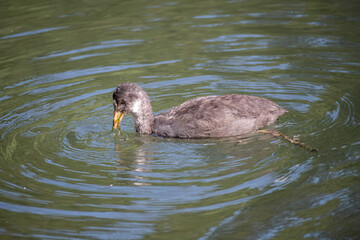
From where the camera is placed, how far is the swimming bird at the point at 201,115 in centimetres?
896

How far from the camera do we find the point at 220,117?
8945 mm

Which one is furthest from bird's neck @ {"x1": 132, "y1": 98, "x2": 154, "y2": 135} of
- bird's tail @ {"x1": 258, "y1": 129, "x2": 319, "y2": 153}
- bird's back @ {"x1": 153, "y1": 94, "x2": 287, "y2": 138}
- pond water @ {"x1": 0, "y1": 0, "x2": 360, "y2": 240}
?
bird's tail @ {"x1": 258, "y1": 129, "x2": 319, "y2": 153}

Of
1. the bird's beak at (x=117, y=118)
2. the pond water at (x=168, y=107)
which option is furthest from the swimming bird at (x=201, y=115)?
the pond water at (x=168, y=107)

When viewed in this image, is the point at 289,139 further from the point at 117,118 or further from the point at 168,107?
the point at 117,118

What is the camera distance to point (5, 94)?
1140cm

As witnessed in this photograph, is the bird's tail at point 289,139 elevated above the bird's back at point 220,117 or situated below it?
below

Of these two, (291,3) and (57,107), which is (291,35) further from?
(57,107)

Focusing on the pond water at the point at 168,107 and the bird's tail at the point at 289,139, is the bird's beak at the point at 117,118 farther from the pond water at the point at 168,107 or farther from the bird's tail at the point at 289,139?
the bird's tail at the point at 289,139

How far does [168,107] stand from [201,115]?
1667mm

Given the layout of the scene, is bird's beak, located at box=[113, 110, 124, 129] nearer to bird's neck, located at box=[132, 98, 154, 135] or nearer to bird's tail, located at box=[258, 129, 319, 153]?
bird's neck, located at box=[132, 98, 154, 135]

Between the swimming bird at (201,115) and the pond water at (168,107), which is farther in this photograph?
the swimming bird at (201,115)

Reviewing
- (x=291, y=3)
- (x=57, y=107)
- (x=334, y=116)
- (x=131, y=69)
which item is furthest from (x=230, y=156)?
(x=291, y=3)

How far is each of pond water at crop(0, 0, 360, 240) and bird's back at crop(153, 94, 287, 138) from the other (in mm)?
219

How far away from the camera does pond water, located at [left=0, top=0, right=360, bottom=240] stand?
6.57 metres
